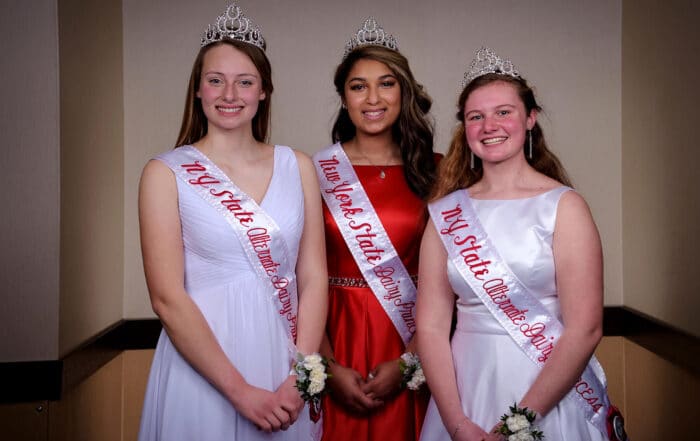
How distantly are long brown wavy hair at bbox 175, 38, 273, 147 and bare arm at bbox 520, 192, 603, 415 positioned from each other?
84cm

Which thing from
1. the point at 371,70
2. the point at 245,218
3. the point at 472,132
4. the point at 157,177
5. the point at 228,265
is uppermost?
the point at 371,70

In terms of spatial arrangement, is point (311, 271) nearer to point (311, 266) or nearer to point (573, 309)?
point (311, 266)

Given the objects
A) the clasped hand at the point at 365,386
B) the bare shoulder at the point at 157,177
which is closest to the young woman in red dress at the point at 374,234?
the clasped hand at the point at 365,386

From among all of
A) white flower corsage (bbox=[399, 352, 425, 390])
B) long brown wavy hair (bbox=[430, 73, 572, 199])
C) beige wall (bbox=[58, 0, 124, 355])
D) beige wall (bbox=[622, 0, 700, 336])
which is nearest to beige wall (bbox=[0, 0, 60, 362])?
beige wall (bbox=[58, 0, 124, 355])

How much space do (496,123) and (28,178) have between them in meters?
1.38

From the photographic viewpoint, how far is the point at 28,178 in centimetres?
236

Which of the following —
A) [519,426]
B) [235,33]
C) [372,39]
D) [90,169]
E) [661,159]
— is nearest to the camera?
[519,426]

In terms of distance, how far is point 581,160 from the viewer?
3623mm

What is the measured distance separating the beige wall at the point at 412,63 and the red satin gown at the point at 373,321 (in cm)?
111

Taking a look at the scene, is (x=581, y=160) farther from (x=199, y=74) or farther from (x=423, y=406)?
(x=199, y=74)

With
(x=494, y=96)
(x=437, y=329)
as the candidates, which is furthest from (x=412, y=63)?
(x=437, y=329)

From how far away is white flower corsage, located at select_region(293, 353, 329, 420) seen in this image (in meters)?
1.88

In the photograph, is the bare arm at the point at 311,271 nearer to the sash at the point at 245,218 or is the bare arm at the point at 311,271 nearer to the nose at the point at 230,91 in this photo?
the sash at the point at 245,218

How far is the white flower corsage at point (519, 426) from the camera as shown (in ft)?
5.74
